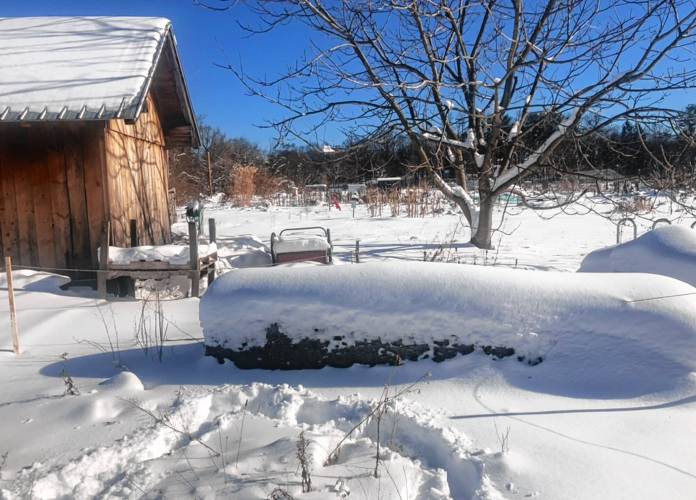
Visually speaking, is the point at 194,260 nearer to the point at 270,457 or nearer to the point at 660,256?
the point at 270,457

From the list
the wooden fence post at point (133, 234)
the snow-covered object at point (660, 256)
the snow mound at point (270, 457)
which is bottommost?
the snow mound at point (270, 457)

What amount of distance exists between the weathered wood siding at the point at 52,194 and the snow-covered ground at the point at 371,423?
3.70m

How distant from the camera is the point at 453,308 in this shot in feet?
10.6

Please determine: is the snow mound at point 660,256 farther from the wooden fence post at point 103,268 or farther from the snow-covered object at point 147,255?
Answer: the wooden fence post at point 103,268

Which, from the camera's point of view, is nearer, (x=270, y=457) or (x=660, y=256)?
(x=270, y=457)

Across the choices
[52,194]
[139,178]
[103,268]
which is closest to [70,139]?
[52,194]

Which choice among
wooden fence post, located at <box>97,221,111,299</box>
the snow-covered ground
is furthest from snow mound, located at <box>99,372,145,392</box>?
wooden fence post, located at <box>97,221,111,299</box>

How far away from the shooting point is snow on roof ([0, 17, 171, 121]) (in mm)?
6277

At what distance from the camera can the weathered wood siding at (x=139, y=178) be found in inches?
297

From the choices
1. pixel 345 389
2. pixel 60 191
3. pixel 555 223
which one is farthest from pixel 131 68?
pixel 555 223

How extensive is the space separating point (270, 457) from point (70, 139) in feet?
22.0

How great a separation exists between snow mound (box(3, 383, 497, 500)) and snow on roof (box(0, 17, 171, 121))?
5001 millimetres

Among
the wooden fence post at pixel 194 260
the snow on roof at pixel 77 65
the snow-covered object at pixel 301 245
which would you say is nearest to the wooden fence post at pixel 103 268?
the wooden fence post at pixel 194 260

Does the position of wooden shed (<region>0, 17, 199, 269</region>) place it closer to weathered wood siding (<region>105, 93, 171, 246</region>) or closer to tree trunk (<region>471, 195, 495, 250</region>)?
weathered wood siding (<region>105, 93, 171, 246</region>)
